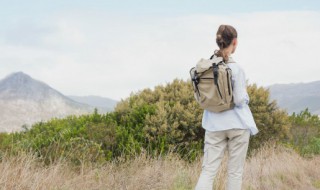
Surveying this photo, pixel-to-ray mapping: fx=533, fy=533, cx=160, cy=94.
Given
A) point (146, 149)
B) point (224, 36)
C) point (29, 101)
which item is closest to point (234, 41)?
point (224, 36)

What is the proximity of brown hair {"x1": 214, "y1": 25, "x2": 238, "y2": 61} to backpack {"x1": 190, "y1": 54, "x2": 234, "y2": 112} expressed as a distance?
0.31ft

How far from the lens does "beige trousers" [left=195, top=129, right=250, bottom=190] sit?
246 inches

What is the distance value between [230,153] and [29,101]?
5441cm

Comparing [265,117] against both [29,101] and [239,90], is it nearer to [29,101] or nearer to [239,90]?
[239,90]

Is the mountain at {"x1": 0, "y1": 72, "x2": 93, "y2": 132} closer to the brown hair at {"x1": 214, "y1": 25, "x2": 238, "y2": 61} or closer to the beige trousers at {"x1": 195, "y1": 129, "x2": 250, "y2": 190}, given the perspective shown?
the beige trousers at {"x1": 195, "y1": 129, "x2": 250, "y2": 190}

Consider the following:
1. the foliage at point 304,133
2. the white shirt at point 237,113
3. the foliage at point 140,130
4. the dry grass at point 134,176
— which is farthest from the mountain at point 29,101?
the white shirt at point 237,113


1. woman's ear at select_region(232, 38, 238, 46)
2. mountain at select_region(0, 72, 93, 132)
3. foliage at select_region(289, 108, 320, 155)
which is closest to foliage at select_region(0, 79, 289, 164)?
foliage at select_region(289, 108, 320, 155)

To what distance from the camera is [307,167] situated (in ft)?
36.3

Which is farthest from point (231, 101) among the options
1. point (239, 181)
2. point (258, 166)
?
point (258, 166)

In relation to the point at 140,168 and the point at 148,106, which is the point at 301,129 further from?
the point at 140,168

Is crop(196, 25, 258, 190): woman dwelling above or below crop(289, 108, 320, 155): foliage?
above

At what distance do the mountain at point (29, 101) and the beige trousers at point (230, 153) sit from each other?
42.1 m

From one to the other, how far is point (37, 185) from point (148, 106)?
5.56 metres

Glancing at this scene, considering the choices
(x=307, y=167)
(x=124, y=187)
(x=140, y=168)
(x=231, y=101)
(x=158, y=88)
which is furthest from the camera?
(x=158, y=88)
